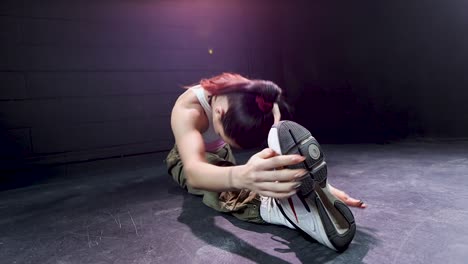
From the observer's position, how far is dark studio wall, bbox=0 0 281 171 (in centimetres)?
198

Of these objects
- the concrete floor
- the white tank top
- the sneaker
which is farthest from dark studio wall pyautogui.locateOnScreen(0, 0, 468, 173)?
the sneaker

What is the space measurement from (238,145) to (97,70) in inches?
67.2

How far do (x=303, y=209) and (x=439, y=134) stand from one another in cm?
193

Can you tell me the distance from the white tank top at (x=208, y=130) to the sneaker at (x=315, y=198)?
0.30 metres

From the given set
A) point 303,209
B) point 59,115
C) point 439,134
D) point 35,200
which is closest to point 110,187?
point 35,200

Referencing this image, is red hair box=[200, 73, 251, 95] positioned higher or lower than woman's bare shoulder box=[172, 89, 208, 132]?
higher

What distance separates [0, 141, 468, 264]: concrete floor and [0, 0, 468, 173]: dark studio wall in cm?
45

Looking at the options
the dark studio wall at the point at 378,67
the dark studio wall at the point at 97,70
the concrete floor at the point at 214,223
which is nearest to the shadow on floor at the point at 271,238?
the concrete floor at the point at 214,223

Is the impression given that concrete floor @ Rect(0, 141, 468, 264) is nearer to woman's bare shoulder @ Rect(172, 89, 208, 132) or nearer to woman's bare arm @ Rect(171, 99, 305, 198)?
woman's bare arm @ Rect(171, 99, 305, 198)

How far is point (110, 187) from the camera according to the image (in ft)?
5.78

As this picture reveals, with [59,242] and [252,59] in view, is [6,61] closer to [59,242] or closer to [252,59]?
[59,242]

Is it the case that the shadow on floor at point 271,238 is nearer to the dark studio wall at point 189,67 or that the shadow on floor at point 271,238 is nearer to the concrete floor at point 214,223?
the concrete floor at point 214,223

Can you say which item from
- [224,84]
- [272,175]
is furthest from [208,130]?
[272,175]

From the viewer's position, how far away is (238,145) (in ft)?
2.96
